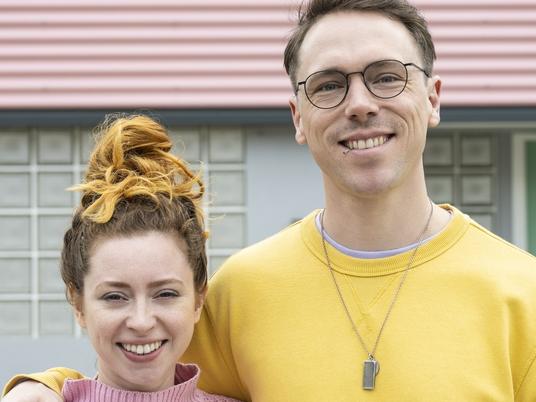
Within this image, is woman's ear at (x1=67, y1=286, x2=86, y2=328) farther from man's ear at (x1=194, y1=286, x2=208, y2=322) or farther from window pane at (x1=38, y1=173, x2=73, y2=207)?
window pane at (x1=38, y1=173, x2=73, y2=207)

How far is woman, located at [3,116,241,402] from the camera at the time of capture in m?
2.47

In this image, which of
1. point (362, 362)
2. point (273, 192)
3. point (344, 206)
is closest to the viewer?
point (362, 362)

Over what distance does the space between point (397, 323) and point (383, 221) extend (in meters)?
0.27

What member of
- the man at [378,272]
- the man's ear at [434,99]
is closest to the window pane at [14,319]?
the man at [378,272]

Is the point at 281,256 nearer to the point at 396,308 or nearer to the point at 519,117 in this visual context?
the point at 396,308

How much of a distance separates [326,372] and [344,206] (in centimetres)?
43

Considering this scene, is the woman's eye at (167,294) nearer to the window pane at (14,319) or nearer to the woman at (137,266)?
the woman at (137,266)

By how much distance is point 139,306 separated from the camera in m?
2.44

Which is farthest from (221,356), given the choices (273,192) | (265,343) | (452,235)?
(273,192)

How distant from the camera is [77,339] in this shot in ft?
23.0

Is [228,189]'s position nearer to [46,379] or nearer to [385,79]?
[46,379]

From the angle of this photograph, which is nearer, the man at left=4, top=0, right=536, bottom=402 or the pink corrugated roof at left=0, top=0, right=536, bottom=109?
the man at left=4, top=0, right=536, bottom=402

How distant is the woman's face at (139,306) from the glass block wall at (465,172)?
15.6ft

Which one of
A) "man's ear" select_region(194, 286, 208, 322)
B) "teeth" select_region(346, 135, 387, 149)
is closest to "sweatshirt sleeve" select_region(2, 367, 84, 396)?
"man's ear" select_region(194, 286, 208, 322)
